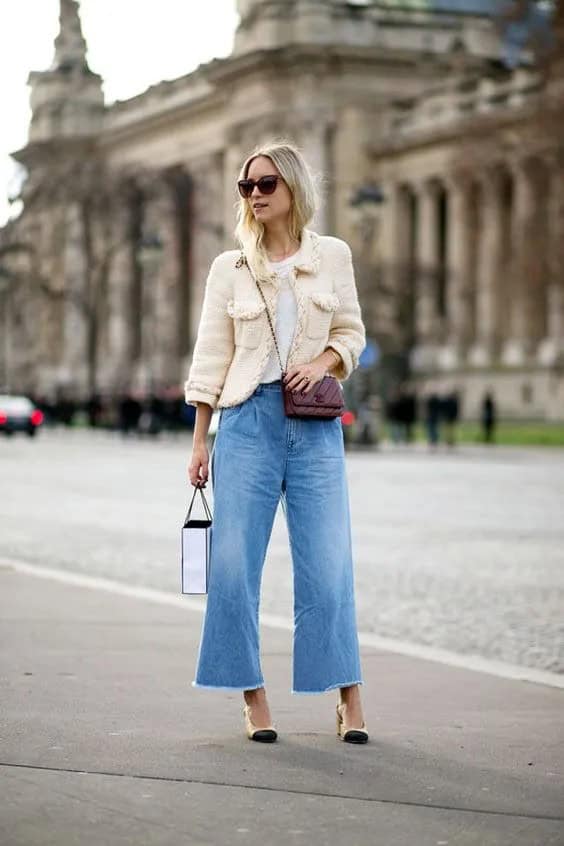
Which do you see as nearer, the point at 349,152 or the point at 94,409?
the point at 94,409

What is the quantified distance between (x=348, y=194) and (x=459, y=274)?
9.15 metres

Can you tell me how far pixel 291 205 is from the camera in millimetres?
7852

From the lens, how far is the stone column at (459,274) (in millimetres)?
85312

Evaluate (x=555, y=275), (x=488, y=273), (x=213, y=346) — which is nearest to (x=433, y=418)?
(x=555, y=275)

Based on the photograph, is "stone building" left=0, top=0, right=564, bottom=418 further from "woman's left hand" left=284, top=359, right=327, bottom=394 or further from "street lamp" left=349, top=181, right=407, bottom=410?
"woman's left hand" left=284, top=359, right=327, bottom=394

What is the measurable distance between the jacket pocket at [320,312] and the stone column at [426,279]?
3021 inches

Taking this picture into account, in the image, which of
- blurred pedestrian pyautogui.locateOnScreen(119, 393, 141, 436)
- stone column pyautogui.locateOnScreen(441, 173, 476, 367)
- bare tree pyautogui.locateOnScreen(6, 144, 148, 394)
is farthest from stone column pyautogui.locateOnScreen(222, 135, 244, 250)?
blurred pedestrian pyautogui.locateOnScreen(119, 393, 141, 436)

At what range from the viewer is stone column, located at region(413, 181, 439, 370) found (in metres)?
85.6

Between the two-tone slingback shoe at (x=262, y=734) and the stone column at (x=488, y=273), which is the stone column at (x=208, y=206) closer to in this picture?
the stone column at (x=488, y=273)

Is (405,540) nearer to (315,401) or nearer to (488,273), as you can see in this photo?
(315,401)

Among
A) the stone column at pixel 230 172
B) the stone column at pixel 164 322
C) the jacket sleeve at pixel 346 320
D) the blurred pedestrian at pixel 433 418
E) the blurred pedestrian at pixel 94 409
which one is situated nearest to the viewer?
the jacket sleeve at pixel 346 320

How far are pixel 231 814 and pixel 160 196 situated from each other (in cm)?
8121

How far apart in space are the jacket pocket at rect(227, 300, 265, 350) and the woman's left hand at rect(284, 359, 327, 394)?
0.16 metres

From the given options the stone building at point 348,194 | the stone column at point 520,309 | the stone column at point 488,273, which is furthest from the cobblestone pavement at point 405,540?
the stone column at point 488,273
